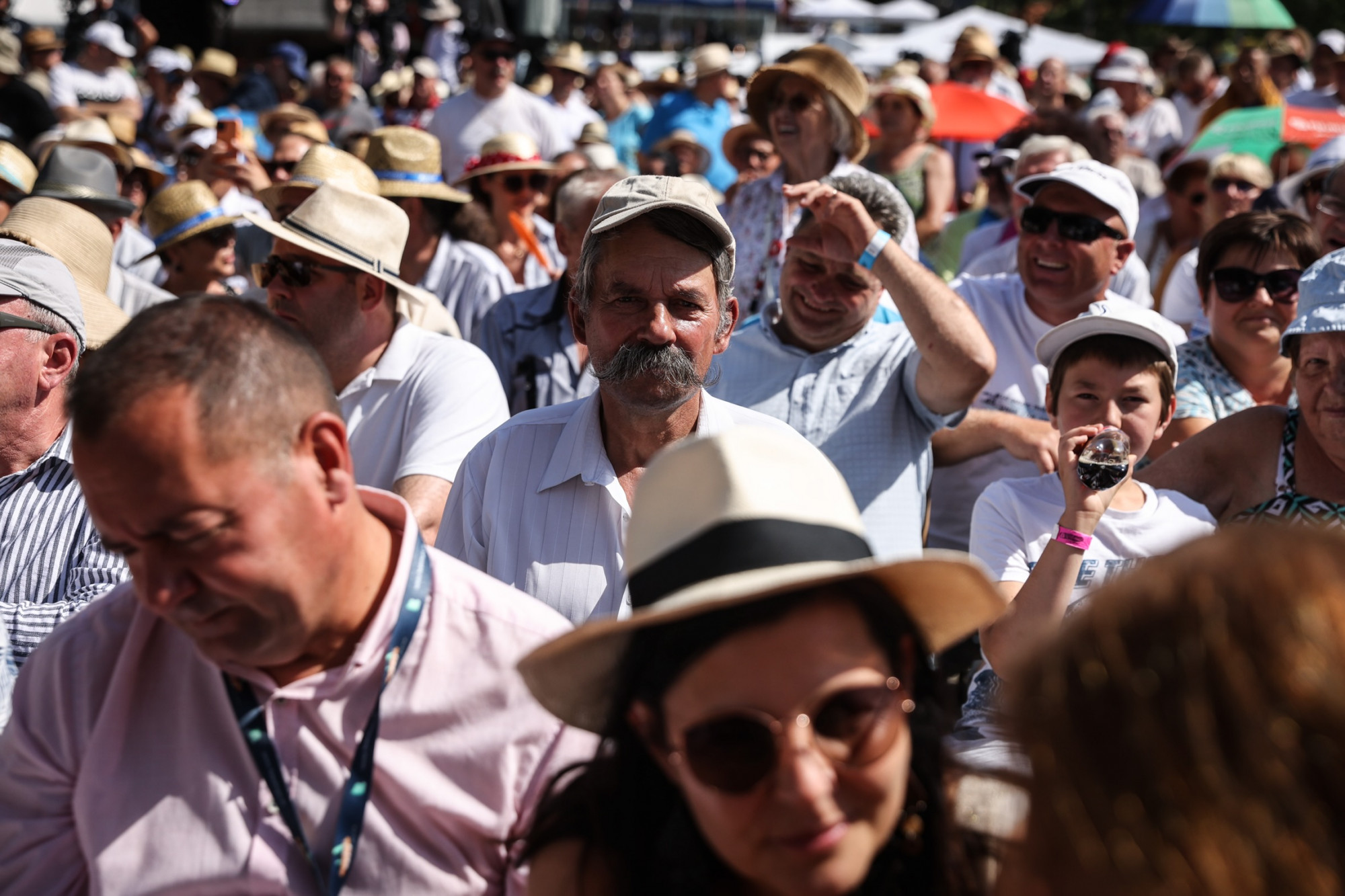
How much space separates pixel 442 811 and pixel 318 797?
0.18 meters

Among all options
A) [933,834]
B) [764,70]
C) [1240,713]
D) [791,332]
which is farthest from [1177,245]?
[1240,713]

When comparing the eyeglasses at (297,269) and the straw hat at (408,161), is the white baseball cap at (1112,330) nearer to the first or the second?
the eyeglasses at (297,269)

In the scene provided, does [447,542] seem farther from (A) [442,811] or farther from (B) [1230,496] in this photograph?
(B) [1230,496]

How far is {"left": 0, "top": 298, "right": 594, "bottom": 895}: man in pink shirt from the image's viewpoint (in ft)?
5.90

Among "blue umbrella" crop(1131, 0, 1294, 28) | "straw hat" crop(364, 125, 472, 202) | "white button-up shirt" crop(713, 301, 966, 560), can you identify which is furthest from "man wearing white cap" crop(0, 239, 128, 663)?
"blue umbrella" crop(1131, 0, 1294, 28)

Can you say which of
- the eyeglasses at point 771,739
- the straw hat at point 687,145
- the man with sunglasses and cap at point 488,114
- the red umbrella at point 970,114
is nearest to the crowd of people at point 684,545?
the eyeglasses at point 771,739

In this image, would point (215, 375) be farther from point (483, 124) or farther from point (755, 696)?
point (483, 124)

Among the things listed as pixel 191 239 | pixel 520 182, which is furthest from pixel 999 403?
pixel 191 239

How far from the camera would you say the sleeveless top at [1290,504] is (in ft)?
11.0

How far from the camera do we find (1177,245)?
7.23m

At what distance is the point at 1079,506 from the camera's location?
9.81 ft

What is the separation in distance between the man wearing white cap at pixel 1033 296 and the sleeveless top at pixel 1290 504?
83 centimetres

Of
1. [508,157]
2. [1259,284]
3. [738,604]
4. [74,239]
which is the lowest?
[508,157]

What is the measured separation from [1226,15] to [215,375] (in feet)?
47.8
